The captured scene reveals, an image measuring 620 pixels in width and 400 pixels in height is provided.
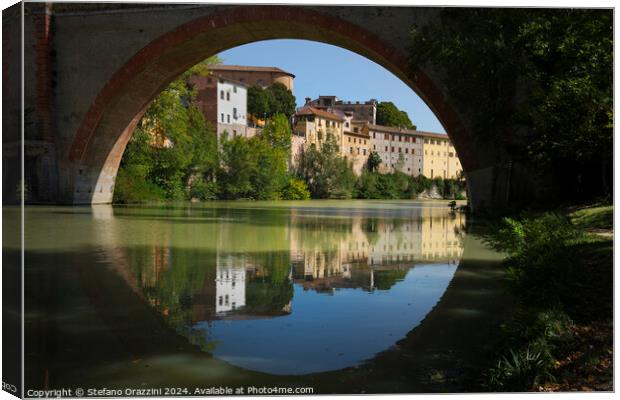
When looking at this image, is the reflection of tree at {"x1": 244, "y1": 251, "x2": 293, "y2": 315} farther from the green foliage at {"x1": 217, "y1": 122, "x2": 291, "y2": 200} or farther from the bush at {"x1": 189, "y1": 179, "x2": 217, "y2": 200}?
the bush at {"x1": 189, "y1": 179, "x2": 217, "y2": 200}

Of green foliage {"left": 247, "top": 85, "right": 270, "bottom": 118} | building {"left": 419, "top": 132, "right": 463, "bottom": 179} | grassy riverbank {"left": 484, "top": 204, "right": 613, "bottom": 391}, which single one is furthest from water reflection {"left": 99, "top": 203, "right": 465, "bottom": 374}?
green foliage {"left": 247, "top": 85, "right": 270, "bottom": 118}

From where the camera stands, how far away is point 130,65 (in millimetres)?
20016

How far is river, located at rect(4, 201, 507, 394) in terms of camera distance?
3.64 meters

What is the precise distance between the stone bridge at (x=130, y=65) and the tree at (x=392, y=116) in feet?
14.0

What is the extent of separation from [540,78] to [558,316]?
5.78 metres

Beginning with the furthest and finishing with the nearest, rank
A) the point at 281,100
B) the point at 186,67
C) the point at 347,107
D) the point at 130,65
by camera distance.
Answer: the point at 186,67, the point at 130,65, the point at 281,100, the point at 347,107

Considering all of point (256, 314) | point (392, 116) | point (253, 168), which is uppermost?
point (392, 116)

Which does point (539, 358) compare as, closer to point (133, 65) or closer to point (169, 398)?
point (169, 398)

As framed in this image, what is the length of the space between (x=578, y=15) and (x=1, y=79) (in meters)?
3.84

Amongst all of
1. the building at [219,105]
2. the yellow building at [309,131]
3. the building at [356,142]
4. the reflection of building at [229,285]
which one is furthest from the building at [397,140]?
the building at [219,105]

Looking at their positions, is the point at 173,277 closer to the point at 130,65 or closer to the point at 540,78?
the point at 540,78

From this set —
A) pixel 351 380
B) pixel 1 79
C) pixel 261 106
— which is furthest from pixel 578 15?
pixel 261 106

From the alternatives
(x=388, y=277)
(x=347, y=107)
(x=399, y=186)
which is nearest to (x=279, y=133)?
(x=399, y=186)

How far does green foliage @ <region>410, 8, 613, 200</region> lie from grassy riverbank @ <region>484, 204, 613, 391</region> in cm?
131
